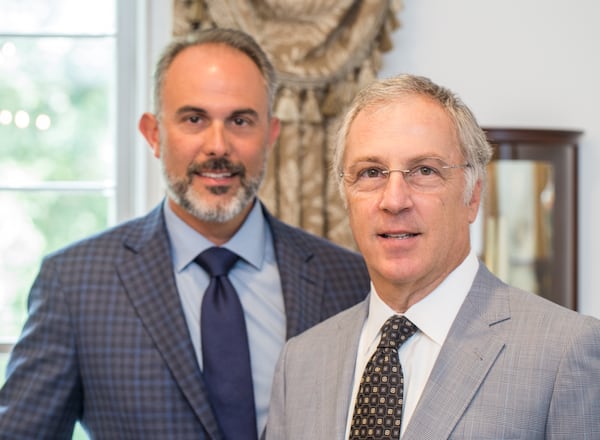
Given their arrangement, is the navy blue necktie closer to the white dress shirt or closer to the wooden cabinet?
the white dress shirt

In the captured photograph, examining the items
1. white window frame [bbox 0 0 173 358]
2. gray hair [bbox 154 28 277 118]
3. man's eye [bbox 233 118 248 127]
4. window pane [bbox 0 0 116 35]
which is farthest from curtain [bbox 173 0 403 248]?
man's eye [bbox 233 118 248 127]

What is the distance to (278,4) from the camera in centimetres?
266

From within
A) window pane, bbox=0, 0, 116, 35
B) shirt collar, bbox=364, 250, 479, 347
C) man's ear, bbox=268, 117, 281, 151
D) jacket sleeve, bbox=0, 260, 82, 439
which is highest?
window pane, bbox=0, 0, 116, 35

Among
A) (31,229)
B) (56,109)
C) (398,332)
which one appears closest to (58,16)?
(56,109)

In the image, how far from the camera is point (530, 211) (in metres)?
2.76

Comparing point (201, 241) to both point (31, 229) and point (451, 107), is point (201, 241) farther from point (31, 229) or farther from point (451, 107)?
point (31, 229)

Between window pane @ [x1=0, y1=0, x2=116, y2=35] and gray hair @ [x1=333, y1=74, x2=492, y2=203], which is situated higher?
window pane @ [x1=0, y1=0, x2=116, y2=35]

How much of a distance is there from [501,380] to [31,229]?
2223 millimetres

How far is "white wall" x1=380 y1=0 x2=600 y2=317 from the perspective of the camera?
113 inches

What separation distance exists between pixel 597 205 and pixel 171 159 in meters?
1.61

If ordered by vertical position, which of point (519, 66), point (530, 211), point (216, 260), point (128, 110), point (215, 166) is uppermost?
point (519, 66)

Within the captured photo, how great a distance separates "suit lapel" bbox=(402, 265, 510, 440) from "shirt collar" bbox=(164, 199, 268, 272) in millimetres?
710

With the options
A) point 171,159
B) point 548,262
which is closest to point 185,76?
point 171,159

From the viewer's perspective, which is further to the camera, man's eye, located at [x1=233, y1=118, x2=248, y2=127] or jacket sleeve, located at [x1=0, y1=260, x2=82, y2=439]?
man's eye, located at [x1=233, y1=118, x2=248, y2=127]
